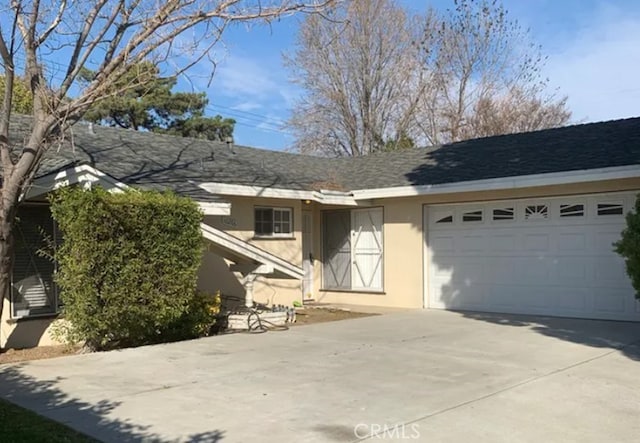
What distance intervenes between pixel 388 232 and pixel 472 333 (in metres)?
5.01

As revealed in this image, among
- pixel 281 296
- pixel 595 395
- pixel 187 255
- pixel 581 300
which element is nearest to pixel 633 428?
pixel 595 395

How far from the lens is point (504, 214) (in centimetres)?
1306

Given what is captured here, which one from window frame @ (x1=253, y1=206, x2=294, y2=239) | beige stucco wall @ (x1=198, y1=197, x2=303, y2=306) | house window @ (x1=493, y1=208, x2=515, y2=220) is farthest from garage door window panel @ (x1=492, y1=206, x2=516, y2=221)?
window frame @ (x1=253, y1=206, x2=294, y2=239)

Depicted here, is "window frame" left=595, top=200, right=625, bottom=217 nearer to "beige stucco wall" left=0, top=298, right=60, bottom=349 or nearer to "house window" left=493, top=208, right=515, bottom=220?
"house window" left=493, top=208, right=515, bottom=220

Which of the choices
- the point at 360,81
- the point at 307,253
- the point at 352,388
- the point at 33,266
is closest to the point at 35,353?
the point at 33,266

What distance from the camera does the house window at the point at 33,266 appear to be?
950 cm

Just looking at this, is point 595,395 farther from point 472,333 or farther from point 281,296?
point 281,296

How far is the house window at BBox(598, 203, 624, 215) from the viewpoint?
37.5 feet

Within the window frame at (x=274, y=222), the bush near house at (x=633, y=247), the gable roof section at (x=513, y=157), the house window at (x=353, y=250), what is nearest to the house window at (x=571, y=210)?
the gable roof section at (x=513, y=157)

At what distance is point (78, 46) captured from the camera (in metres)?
9.07

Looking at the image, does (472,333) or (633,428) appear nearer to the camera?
(633,428)

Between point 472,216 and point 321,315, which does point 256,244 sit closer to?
point 321,315

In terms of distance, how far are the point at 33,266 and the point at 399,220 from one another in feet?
27.4

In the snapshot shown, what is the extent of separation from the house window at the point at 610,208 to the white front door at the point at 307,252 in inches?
288
